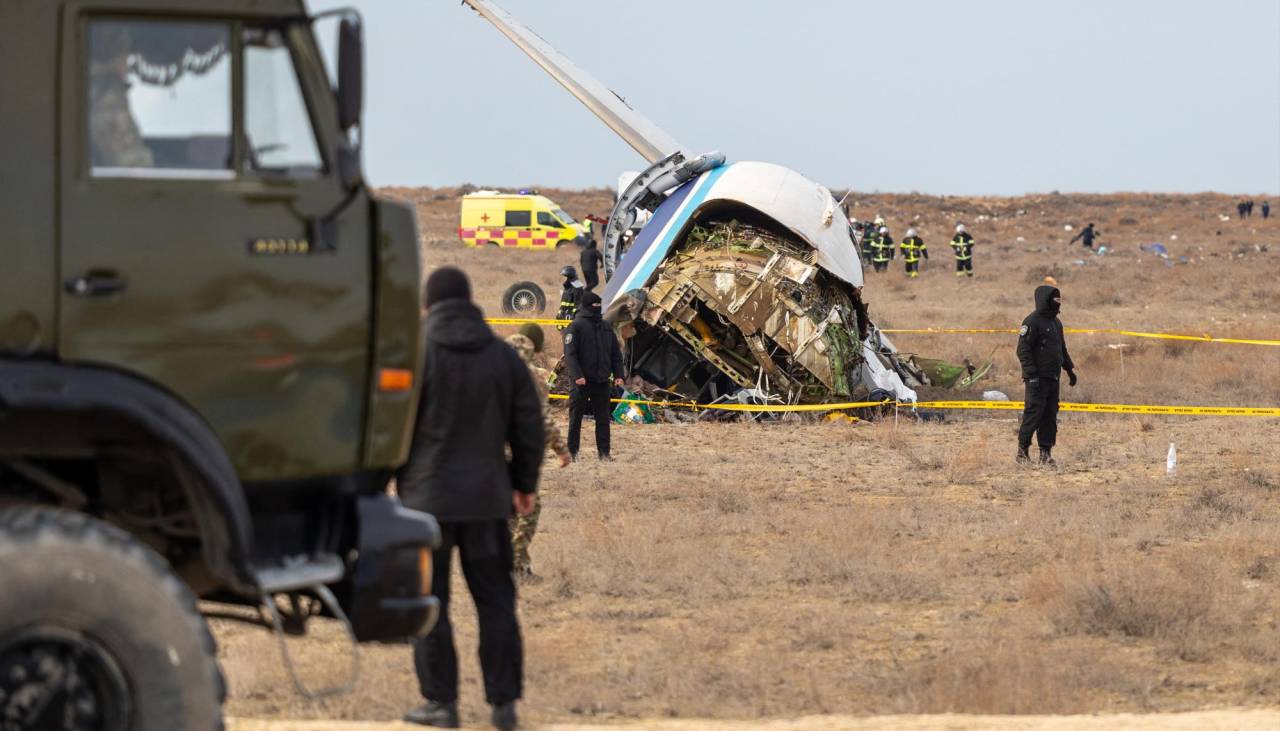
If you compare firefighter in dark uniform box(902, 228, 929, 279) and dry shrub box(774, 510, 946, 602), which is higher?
firefighter in dark uniform box(902, 228, 929, 279)

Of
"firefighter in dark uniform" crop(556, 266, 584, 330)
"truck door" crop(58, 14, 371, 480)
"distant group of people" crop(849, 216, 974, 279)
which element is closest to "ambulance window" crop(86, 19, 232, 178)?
"truck door" crop(58, 14, 371, 480)

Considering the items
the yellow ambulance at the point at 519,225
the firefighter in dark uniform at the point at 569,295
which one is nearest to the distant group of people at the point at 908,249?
the yellow ambulance at the point at 519,225

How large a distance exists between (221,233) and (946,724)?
3.94m

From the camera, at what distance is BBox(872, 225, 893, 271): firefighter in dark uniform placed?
47.7 meters

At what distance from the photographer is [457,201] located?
3632 inches

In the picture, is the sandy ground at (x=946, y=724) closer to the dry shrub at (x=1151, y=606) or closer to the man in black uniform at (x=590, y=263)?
the dry shrub at (x=1151, y=606)

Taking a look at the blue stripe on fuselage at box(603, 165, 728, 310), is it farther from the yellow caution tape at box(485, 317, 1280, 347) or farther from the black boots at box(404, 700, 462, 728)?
the black boots at box(404, 700, 462, 728)

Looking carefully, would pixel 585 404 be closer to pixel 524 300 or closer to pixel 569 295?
pixel 569 295

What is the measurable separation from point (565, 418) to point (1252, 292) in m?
25.1

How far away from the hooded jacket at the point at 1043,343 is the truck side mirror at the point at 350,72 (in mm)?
11953

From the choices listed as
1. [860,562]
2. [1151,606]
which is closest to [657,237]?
[860,562]

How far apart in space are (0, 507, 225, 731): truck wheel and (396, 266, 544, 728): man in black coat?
7.38ft

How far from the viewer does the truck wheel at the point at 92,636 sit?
455cm

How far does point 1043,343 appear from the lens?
16.2m
